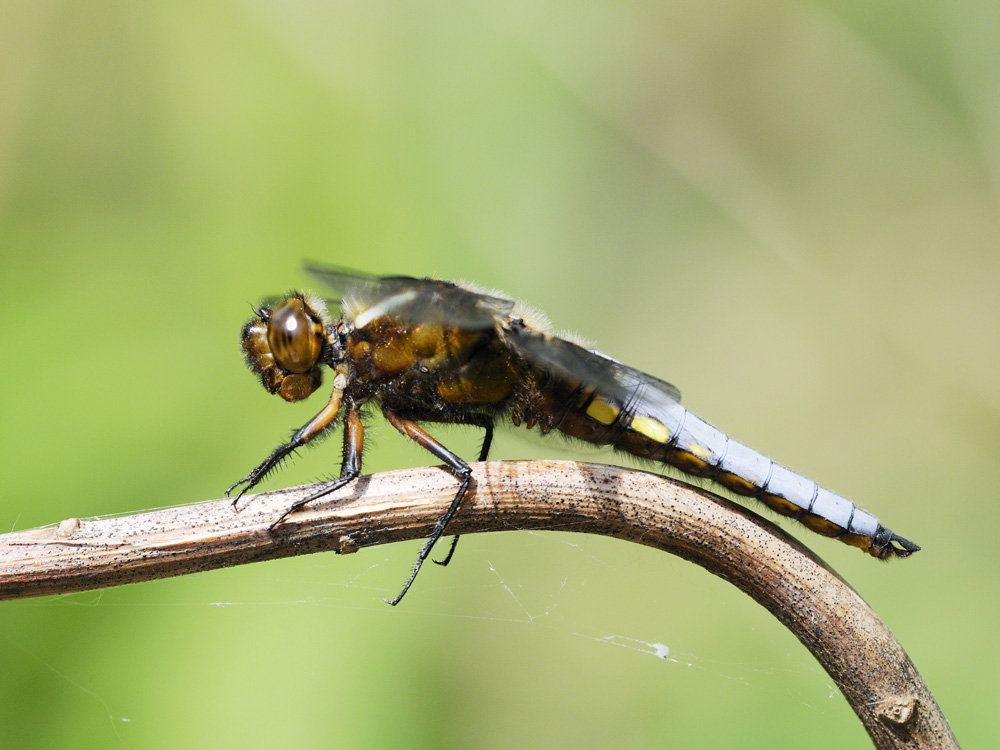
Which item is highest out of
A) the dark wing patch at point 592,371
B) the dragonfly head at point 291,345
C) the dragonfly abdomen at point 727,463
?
the dark wing patch at point 592,371

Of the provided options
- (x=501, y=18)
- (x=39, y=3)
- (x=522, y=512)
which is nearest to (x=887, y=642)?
(x=522, y=512)

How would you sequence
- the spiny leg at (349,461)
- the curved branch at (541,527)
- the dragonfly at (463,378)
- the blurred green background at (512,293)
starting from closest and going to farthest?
the curved branch at (541,527), the spiny leg at (349,461), the dragonfly at (463,378), the blurred green background at (512,293)

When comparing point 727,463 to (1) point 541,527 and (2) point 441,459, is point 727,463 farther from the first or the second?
(2) point 441,459

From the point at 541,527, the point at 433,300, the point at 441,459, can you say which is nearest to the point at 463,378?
the point at 433,300

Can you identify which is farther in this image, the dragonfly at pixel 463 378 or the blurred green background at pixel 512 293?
the blurred green background at pixel 512 293

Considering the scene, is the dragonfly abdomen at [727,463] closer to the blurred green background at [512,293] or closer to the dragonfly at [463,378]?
the dragonfly at [463,378]

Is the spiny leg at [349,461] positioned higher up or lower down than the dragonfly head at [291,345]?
lower down

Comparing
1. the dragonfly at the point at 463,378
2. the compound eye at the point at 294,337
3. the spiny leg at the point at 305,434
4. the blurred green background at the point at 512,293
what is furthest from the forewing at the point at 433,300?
the blurred green background at the point at 512,293
